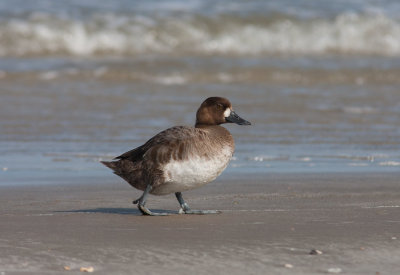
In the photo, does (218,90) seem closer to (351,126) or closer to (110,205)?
(351,126)

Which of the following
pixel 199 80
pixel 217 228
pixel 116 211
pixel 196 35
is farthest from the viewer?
pixel 196 35

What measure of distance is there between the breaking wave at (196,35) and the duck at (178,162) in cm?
1319

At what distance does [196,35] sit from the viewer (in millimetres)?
19766

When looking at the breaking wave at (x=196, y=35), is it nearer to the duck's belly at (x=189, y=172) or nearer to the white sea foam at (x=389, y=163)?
the white sea foam at (x=389, y=163)

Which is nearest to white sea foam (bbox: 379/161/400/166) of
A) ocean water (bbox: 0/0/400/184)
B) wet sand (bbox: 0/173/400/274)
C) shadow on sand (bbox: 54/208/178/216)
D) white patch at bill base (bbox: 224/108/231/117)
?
ocean water (bbox: 0/0/400/184)

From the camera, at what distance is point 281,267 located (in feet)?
13.0

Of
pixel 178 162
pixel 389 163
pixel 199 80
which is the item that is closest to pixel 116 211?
pixel 178 162

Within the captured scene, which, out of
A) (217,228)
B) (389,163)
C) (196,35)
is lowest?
(217,228)

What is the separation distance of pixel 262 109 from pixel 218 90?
2.33 meters

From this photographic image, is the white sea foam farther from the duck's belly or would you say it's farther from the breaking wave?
the breaking wave

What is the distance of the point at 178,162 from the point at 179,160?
0.02m

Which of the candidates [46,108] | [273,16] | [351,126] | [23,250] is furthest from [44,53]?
[23,250]

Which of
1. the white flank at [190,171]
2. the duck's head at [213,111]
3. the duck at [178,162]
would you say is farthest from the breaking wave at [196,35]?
the white flank at [190,171]

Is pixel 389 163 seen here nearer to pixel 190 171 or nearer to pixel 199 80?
pixel 190 171
